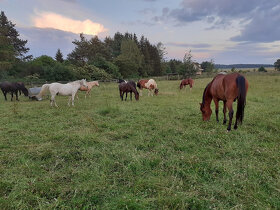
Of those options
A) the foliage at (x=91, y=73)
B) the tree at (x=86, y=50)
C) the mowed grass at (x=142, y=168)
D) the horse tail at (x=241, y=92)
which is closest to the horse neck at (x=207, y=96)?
the mowed grass at (x=142, y=168)

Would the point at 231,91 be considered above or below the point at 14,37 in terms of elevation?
below

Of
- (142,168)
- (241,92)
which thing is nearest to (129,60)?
(241,92)

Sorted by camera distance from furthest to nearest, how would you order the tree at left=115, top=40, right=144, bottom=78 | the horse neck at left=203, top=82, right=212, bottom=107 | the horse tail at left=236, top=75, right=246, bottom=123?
the tree at left=115, top=40, right=144, bottom=78 → the horse neck at left=203, top=82, right=212, bottom=107 → the horse tail at left=236, top=75, right=246, bottom=123

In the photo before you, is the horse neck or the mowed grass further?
the horse neck

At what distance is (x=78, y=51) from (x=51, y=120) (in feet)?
132

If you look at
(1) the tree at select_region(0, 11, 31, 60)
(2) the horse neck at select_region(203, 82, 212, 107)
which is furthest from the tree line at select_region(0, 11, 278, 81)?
(2) the horse neck at select_region(203, 82, 212, 107)

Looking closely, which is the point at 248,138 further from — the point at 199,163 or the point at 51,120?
the point at 51,120

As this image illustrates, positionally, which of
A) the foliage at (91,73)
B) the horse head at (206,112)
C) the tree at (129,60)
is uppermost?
the tree at (129,60)

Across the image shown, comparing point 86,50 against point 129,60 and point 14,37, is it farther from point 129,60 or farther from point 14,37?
point 14,37

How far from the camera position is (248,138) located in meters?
4.07

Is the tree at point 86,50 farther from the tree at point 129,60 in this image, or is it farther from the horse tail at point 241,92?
the horse tail at point 241,92

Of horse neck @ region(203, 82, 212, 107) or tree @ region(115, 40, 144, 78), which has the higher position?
tree @ region(115, 40, 144, 78)

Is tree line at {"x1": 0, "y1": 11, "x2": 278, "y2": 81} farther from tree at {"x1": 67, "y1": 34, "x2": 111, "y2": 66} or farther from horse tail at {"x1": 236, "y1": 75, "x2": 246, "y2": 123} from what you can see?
horse tail at {"x1": 236, "y1": 75, "x2": 246, "y2": 123}

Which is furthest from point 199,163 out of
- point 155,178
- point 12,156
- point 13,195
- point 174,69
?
point 174,69
